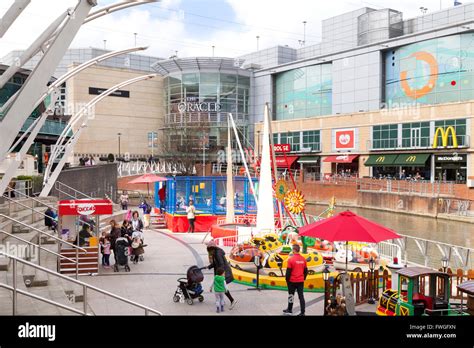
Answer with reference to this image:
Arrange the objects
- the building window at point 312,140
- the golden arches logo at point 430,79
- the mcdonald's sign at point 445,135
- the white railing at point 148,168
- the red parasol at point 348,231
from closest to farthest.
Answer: the red parasol at point 348,231
the mcdonald's sign at point 445,135
the golden arches logo at point 430,79
the white railing at point 148,168
the building window at point 312,140

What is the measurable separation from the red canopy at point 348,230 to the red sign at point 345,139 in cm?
5049

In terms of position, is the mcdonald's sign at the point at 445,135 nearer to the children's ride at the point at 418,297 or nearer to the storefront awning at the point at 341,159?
the storefront awning at the point at 341,159

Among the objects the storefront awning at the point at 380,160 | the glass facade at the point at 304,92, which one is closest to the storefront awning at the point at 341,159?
the storefront awning at the point at 380,160

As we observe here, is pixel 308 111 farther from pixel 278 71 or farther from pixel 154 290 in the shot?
pixel 154 290

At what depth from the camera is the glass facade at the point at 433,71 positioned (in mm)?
50938

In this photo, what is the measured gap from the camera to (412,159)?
5450 centimetres

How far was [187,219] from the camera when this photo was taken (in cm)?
2742

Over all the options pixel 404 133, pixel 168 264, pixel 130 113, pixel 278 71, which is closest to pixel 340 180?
pixel 404 133

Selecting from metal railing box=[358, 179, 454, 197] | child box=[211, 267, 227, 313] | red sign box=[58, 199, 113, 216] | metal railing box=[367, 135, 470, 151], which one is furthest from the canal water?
red sign box=[58, 199, 113, 216]

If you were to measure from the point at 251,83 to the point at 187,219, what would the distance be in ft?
175

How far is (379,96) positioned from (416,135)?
830 centimetres

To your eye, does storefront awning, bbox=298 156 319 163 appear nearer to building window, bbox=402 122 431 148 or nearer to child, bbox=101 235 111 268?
building window, bbox=402 122 431 148

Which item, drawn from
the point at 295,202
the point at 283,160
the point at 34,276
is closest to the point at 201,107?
the point at 283,160

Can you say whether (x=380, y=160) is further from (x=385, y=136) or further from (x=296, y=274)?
(x=296, y=274)
